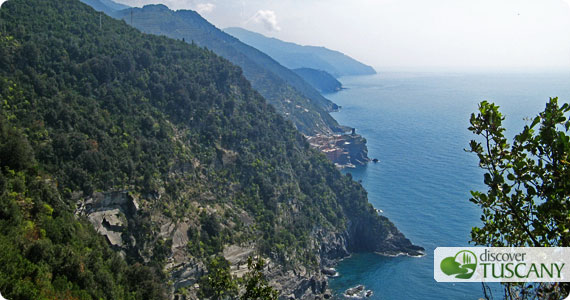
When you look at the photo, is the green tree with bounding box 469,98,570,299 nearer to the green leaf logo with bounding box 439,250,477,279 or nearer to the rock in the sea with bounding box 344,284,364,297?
the green leaf logo with bounding box 439,250,477,279

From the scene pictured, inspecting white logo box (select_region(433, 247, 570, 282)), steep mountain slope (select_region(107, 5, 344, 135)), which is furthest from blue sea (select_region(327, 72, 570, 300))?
steep mountain slope (select_region(107, 5, 344, 135))

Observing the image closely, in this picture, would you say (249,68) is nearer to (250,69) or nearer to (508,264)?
(250,69)

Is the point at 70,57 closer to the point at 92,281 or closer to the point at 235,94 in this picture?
the point at 235,94

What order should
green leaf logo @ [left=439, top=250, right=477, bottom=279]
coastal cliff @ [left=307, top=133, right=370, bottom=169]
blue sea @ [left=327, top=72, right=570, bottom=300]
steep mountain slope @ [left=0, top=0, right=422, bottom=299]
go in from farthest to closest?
coastal cliff @ [left=307, top=133, right=370, bottom=169] < blue sea @ [left=327, top=72, right=570, bottom=300] < steep mountain slope @ [left=0, top=0, right=422, bottom=299] < green leaf logo @ [left=439, top=250, right=477, bottom=279]

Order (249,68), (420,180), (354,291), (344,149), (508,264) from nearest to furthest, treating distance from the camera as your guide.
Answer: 1. (508,264)
2. (354,291)
3. (420,180)
4. (344,149)
5. (249,68)

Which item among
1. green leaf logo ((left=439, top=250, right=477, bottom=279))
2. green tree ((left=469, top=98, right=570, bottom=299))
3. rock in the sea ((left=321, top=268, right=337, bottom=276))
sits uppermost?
green tree ((left=469, top=98, right=570, bottom=299))

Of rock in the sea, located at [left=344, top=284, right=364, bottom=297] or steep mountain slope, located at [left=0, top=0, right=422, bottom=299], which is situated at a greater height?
steep mountain slope, located at [left=0, top=0, right=422, bottom=299]

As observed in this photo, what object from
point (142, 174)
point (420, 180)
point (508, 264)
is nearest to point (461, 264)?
point (508, 264)
